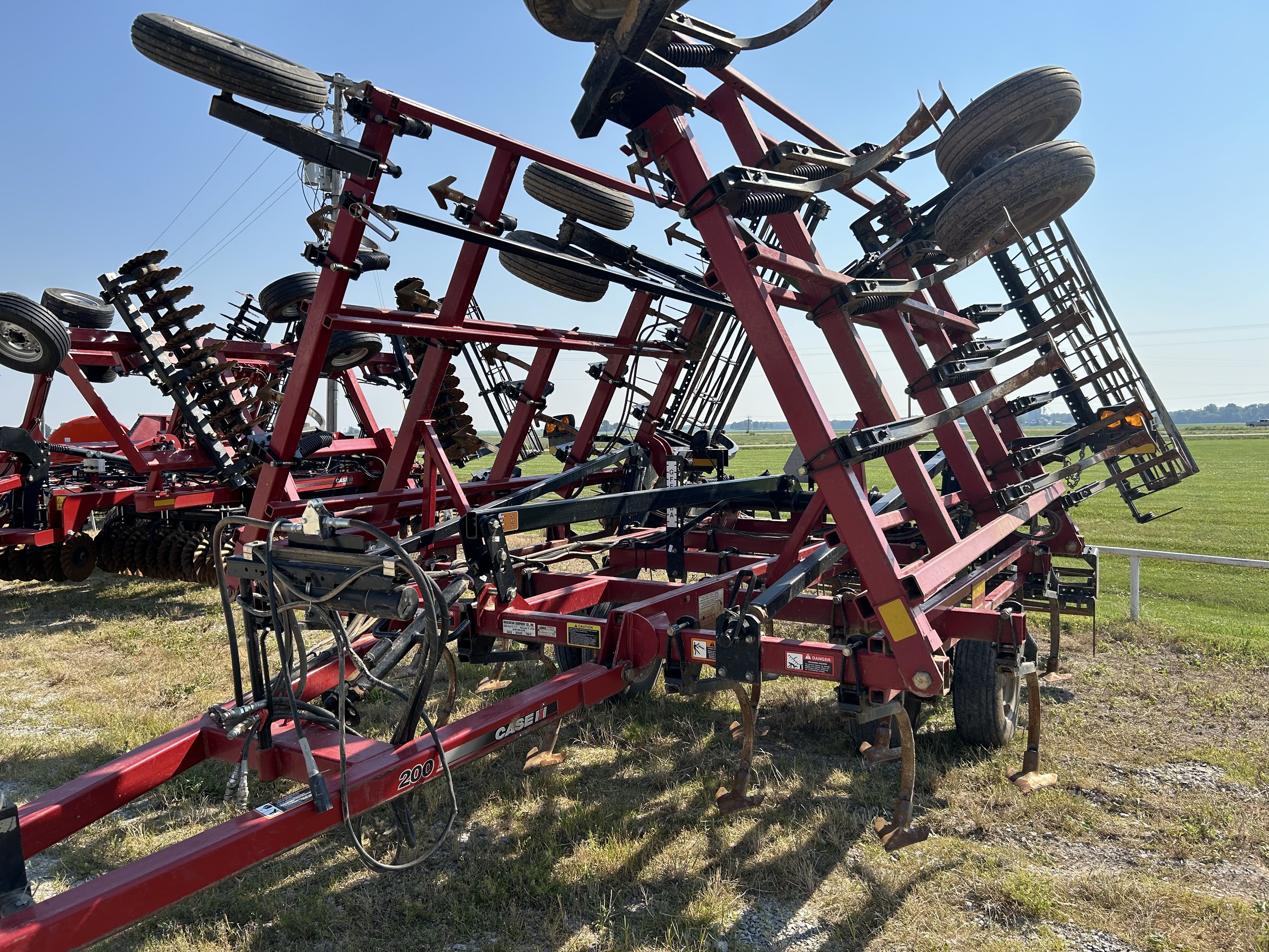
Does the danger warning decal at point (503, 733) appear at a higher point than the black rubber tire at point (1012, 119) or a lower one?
lower

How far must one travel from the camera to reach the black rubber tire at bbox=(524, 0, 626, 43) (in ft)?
11.9

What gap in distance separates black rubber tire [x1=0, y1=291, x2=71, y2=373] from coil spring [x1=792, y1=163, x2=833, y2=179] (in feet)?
25.1

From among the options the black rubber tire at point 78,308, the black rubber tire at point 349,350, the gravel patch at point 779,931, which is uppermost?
the black rubber tire at point 78,308

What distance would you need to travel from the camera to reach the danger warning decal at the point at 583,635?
387cm

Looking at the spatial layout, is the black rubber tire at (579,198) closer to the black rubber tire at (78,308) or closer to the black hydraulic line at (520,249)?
the black hydraulic line at (520,249)

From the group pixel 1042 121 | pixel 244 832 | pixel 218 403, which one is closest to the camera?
pixel 244 832

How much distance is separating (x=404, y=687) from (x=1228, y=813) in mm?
4769

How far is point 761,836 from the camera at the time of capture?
3.82 meters

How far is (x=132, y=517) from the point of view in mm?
10094

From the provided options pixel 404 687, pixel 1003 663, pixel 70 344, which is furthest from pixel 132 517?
pixel 1003 663

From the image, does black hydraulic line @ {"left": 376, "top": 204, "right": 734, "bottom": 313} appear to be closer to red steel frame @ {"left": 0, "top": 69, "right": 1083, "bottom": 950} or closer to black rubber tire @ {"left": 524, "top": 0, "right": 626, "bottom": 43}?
red steel frame @ {"left": 0, "top": 69, "right": 1083, "bottom": 950}

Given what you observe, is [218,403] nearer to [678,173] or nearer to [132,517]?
[132,517]

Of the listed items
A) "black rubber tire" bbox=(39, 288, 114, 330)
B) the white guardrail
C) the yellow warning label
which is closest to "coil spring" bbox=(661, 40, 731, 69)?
the yellow warning label

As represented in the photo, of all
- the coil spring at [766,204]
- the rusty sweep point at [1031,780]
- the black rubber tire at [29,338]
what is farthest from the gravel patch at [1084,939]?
the black rubber tire at [29,338]
